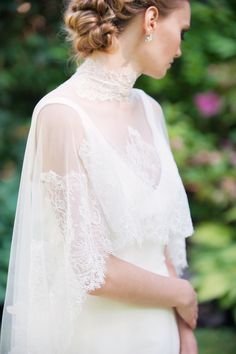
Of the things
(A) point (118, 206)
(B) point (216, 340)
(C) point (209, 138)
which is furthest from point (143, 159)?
(C) point (209, 138)

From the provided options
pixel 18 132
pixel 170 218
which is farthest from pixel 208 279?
pixel 170 218

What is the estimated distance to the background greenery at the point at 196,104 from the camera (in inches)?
172

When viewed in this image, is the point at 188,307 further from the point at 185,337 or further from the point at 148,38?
the point at 148,38

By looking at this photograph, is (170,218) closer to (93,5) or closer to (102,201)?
(102,201)

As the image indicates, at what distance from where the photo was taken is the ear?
6.12 feet

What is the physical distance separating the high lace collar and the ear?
0.45 ft

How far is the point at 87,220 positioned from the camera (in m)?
1.72

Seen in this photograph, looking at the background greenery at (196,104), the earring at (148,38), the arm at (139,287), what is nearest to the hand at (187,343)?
the arm at (139,287)

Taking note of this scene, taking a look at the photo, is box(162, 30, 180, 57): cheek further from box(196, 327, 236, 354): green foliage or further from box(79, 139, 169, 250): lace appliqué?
box(196, 327, 236, 354): green foliage

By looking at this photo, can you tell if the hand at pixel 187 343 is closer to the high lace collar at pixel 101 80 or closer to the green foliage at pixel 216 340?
the high lace collar at pixel 101 80

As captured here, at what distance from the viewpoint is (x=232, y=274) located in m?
4.15

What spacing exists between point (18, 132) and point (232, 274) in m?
1.86

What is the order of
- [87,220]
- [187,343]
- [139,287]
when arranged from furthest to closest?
[187,343]
[139,287]
[87,220]

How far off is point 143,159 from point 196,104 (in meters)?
2.92
